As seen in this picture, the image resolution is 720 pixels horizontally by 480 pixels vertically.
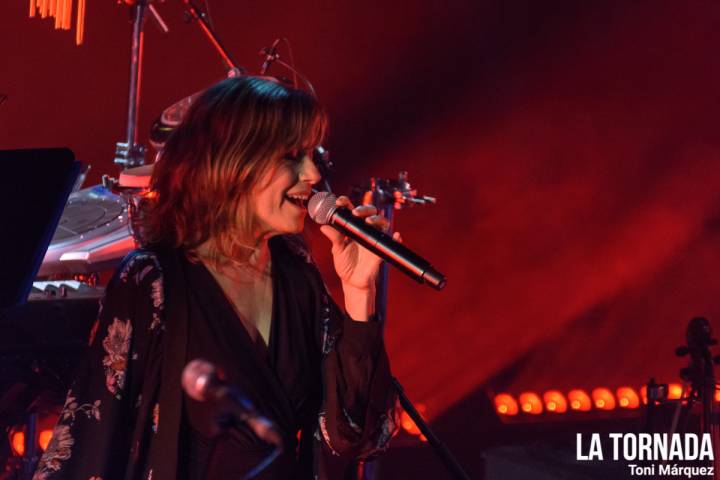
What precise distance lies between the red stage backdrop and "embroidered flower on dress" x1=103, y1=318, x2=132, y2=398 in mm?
3594

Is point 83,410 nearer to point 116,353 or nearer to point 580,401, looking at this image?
point 116,353

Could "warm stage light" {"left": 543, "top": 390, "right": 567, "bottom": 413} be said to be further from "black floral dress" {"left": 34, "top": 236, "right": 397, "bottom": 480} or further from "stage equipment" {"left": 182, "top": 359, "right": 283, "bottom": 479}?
"stage equipment" {"left": 182, "top": 359, "right": 283, "bottom": 479}

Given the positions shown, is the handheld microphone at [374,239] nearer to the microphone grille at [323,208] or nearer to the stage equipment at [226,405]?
the microphone grille at [323,208]

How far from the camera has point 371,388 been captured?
193 cm

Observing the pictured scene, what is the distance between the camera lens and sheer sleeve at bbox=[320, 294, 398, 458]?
1.92m

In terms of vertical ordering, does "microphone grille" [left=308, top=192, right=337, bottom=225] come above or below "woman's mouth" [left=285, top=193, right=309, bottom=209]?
below

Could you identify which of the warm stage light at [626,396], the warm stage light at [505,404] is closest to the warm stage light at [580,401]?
the warm stage light at [626,396]

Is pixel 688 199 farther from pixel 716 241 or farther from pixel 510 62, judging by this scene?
pixel 510 62

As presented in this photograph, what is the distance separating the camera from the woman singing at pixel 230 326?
5.84 feet

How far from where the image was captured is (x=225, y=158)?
1.93 m

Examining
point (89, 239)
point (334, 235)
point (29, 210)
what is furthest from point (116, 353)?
point (89, 239)

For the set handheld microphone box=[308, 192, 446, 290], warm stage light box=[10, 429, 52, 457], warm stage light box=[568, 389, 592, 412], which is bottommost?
warm stage light box=[10, 429, 52, 457]

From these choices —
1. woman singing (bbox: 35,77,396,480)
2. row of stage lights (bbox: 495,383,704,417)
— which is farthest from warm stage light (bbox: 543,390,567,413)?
woman singing (bbox: 35,77,396,480)

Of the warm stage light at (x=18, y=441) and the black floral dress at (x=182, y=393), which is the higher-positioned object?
the black floral dress at (x=182, y=393)
